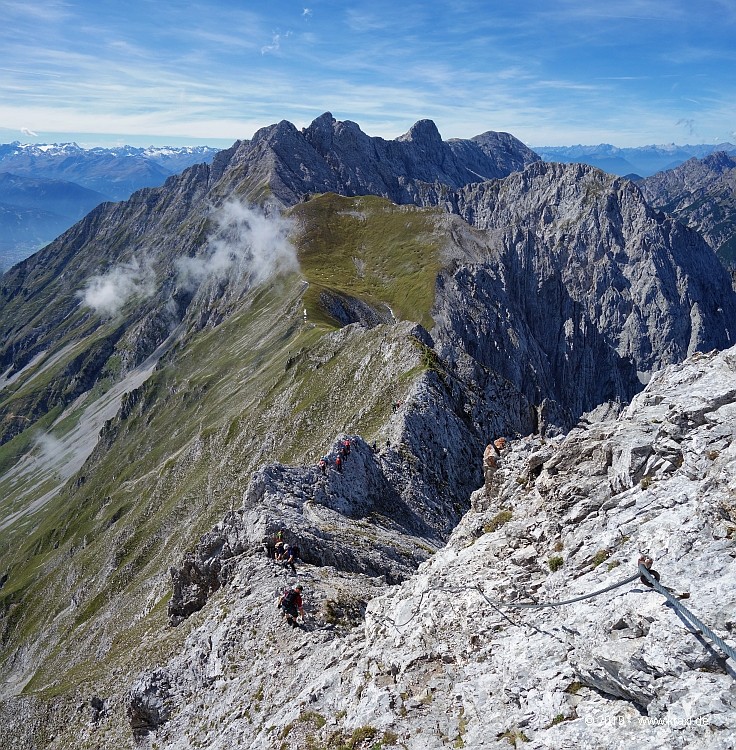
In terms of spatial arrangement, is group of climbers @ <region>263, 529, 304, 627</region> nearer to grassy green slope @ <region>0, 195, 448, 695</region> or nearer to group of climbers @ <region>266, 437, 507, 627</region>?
group of climbers @ <region>266, 437, 507, 627</region>

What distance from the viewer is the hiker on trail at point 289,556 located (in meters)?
32.0

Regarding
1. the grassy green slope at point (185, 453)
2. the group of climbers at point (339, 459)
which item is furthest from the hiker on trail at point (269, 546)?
the group of climbers at point (339, 459)

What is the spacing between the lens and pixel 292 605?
27.5 meters

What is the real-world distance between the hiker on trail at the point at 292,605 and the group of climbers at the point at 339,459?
1736 centimetres

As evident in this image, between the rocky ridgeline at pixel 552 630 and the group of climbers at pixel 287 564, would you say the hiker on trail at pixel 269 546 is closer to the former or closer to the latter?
the group of climbers at pixel 287 564

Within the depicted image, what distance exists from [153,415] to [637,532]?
552ft

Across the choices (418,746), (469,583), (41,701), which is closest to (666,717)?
(418,746)

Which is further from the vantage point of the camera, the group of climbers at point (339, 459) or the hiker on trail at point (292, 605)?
the group of climbers at point (339, 459)

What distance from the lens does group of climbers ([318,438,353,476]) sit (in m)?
45.0

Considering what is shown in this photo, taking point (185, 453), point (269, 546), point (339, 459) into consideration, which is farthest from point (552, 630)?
A: point (185, 453)

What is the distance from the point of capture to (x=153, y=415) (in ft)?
546

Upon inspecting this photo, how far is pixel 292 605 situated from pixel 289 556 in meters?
4.92

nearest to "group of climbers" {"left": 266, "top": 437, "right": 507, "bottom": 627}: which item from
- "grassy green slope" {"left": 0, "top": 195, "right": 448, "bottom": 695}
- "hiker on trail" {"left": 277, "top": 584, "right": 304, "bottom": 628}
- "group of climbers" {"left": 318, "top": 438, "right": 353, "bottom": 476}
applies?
"hiker on trail" {"left": 277, "top": 584, "right": 304, "bottom": 628}

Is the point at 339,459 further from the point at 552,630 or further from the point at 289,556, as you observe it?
the point at 552,630
